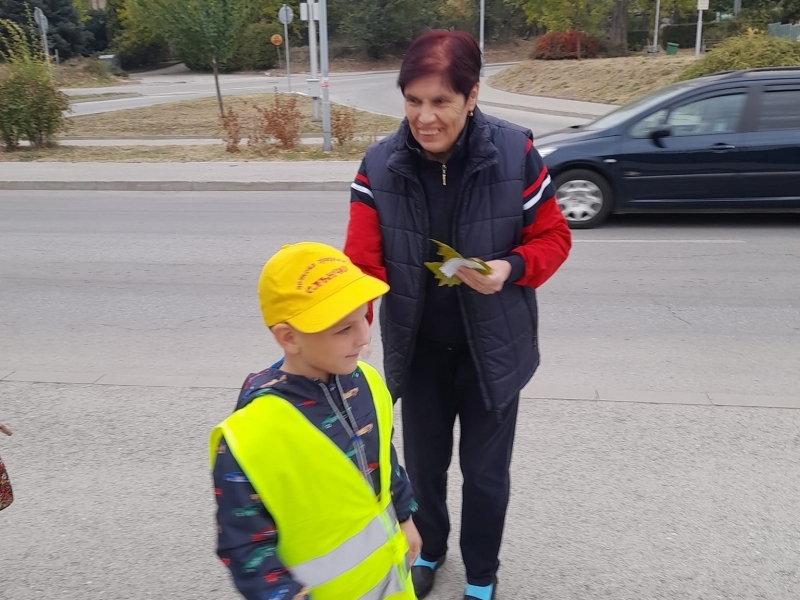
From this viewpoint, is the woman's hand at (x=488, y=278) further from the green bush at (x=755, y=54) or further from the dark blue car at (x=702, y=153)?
the green bush at (x=755, y=54)

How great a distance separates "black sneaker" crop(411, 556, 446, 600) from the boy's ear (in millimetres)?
1523

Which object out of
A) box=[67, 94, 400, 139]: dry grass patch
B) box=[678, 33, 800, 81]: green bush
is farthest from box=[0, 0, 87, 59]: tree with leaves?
box=[678, 33, 800, 81]: green bush

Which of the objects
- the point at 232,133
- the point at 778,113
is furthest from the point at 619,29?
the point at 778,113

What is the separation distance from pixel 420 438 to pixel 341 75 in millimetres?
48263

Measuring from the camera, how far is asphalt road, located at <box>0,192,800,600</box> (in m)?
3.04

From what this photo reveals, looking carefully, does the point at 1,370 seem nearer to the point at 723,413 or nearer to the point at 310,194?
the point at 723,413

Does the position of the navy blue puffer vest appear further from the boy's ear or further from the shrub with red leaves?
the shrub with red leaves

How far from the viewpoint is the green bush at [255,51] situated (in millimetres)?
52250

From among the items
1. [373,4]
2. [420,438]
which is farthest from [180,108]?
[373,4]

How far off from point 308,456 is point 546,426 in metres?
2.72

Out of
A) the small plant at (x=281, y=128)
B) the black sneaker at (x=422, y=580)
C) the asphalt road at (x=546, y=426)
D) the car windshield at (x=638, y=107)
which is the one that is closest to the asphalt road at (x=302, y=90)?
the small plant at (x=281, y=128)

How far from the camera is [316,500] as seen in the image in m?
1.67

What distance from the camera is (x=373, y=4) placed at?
182ft

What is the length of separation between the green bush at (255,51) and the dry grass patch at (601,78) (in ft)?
80.0
